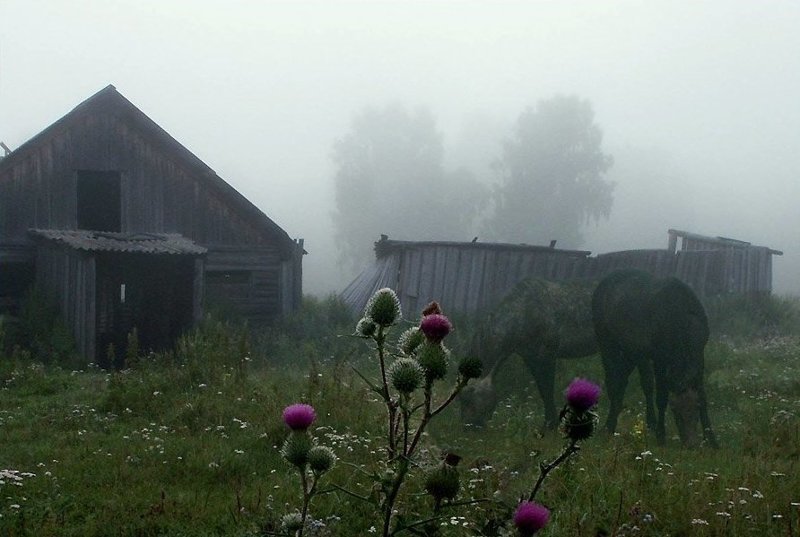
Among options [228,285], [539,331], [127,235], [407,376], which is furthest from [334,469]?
[228,285]

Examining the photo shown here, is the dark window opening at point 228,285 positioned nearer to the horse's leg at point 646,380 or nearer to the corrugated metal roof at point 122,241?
the corrugated metal roof at point 122,241

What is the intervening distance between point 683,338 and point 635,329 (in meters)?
0.64

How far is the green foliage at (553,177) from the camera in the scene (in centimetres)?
5381

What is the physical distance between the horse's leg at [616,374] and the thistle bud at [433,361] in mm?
7383

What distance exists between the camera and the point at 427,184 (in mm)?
56938

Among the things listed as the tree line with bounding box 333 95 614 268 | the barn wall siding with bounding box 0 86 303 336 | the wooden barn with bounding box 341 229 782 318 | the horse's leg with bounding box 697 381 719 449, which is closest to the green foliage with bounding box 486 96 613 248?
the tree line with bounding box 333 95 614 268

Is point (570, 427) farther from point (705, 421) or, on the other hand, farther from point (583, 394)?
point (705, 421)

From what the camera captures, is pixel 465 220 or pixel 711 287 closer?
pixel 711 287

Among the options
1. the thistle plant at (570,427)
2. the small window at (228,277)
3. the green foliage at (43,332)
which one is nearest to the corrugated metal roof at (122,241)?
the small window at (228,277)

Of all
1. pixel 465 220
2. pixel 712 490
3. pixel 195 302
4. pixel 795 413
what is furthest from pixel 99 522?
pixel 465 220

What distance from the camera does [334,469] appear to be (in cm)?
637

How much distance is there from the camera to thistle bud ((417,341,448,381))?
2.88 m

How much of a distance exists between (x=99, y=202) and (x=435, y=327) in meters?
19.2

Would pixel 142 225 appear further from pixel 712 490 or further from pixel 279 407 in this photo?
pixel 712 490
